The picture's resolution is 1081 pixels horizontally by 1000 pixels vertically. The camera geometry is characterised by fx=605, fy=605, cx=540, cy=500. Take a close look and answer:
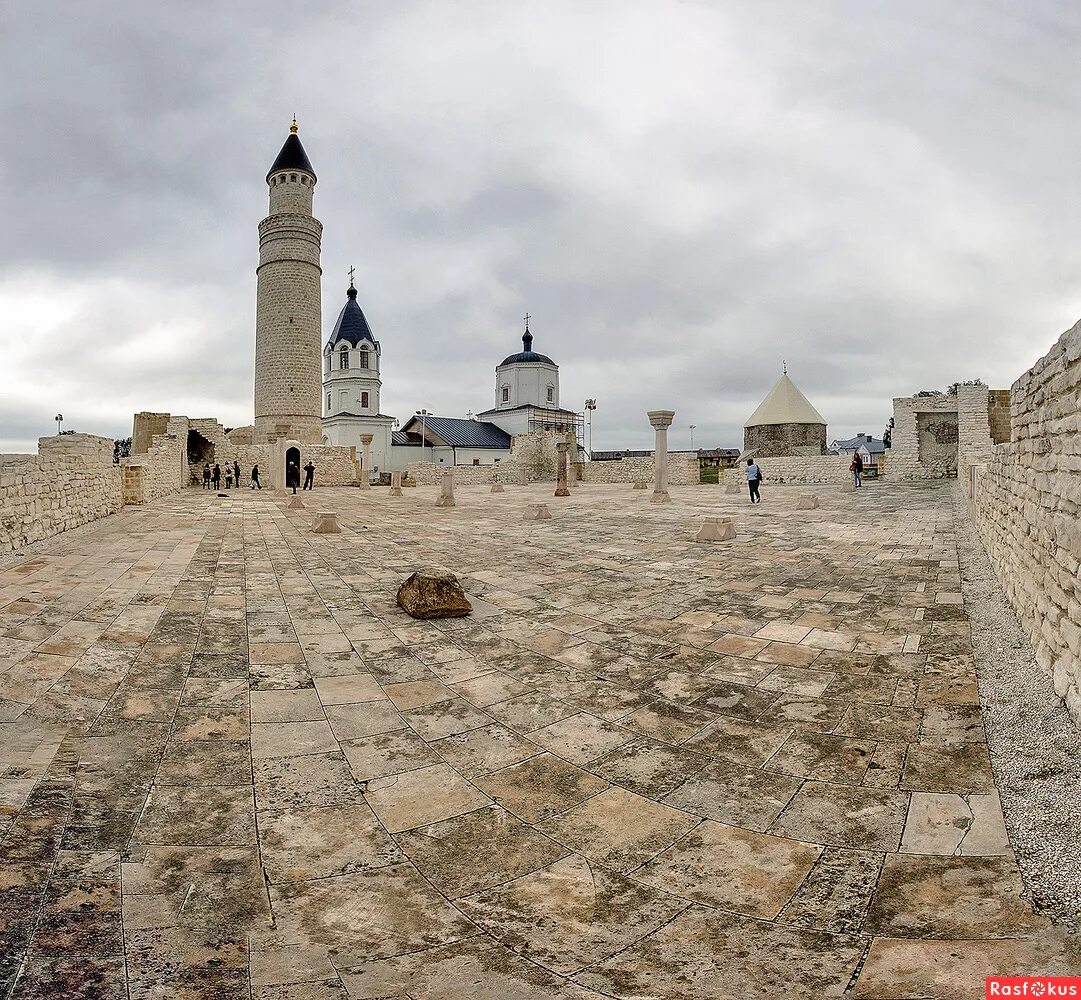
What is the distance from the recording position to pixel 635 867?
225 cm

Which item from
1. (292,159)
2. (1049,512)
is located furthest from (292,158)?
(1049,512)

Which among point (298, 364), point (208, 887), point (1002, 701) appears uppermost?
point (298, 364)

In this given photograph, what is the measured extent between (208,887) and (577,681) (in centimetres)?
233

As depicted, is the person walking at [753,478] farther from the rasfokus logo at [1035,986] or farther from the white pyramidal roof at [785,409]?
the white pyramidal roof at [785,409]

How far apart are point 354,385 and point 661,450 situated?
4387cm

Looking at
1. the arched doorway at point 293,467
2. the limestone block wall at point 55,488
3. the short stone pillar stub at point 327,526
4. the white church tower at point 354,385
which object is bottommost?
the short stone pillar stub at point 327,526

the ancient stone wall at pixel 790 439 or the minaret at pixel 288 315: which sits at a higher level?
Answer: the minaret at pixel 288 315

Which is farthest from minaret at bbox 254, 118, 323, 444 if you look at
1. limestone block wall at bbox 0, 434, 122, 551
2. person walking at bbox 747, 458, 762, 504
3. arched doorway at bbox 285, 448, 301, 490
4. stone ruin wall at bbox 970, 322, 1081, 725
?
stone ruin wall at bbox 970, 322, 1081, 725

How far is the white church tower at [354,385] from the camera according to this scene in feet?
183

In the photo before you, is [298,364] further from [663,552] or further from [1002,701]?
[1002,701]

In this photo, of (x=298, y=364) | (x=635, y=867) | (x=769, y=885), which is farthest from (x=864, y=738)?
(x=298, y=364)

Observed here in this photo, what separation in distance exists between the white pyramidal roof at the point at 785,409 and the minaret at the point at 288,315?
88.3ft

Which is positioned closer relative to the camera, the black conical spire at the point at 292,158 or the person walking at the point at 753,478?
the person walking at the point at 753,478

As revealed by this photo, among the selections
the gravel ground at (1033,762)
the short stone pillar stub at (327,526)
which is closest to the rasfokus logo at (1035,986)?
the gravel ground at (1033,762)
